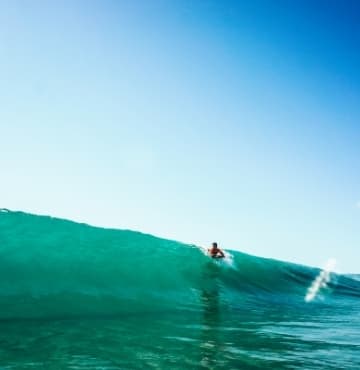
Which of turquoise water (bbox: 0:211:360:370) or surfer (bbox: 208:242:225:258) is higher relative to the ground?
surfer (bbox: 208:242:225:258)

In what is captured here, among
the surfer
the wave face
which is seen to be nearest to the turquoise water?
the wave face

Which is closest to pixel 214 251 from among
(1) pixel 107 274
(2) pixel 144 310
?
(1) pixel 107 274

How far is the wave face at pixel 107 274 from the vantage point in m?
11.0

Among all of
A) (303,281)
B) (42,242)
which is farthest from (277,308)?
(303,281)

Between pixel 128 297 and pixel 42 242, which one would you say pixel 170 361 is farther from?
pixel 42 242

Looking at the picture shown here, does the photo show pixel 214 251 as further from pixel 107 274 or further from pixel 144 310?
pixel 144 310

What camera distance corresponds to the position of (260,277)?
2041 cm

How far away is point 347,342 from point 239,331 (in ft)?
6.45

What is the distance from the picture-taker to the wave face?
11.0 metres

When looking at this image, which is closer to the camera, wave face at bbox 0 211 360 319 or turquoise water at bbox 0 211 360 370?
turquoise water at bbox 0 211 360 370

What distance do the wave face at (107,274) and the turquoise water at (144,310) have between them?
0.04 metres

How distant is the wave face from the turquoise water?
0.04 m

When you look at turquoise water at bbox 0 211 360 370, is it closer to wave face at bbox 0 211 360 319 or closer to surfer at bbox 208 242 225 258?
wave face at bbox 0 211 360 319

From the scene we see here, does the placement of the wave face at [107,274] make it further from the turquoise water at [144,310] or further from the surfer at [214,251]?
the surfer at [214,251]
